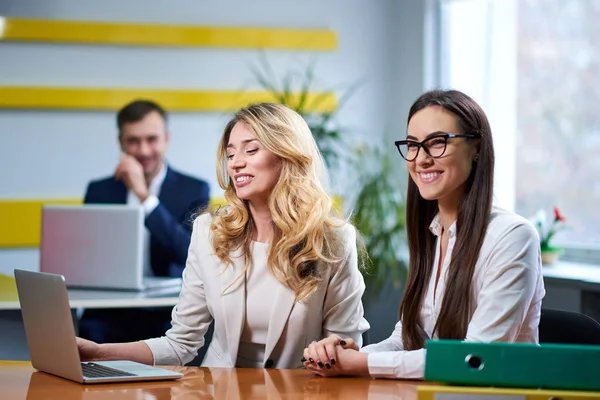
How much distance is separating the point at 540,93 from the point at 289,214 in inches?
111

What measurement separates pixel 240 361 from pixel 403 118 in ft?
11.4

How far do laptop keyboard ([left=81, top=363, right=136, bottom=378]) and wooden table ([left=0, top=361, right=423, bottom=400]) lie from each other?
5cm

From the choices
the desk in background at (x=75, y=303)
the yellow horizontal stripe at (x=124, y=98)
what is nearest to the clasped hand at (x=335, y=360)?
the desk in background at (x=75, y=303)

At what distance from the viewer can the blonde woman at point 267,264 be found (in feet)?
8.39

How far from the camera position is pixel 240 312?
2.57 meters

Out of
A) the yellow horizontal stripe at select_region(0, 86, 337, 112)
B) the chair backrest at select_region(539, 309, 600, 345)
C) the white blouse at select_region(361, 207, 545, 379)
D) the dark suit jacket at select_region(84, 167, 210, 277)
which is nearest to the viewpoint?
the white blouse at select_region(361, 207, 545, 379)

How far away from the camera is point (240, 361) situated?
261 cm

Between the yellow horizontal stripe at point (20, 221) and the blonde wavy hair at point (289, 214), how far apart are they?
8.80ft

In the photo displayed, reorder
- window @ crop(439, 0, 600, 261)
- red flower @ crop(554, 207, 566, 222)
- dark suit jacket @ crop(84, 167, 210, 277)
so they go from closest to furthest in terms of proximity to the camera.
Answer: dark suit jacket @ crop(84, 167, 210, 277)
red flower @ crop(554, 207, 566, 222)
window @ crop(439, 0, 600, 261)

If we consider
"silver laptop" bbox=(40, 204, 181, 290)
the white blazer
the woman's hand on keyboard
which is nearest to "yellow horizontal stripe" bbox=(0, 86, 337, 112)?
"silver laptop" bbox=(40, 204, 181, 290)

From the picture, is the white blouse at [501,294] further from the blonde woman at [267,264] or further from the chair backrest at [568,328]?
the blonde woman at [267,264]

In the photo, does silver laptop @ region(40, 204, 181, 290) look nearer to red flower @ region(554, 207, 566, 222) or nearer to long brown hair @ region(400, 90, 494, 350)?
long brown hair @ region(400, 90, 494, 350)

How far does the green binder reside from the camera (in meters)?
1.54

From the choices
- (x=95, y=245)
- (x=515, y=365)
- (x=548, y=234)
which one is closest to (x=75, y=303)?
(x=95, y=245)
